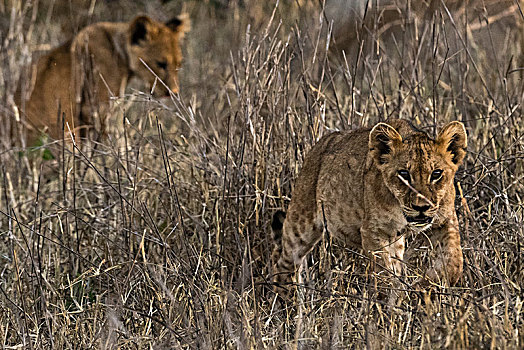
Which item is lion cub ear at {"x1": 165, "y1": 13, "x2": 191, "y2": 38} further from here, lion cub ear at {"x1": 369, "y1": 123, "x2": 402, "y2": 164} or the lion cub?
lion cub ear at {"x1": 369, "y1": 123, "x2": 402, "y2": 164}

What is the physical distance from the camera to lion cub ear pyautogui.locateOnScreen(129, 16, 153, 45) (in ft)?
22.7

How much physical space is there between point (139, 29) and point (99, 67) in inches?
19.0

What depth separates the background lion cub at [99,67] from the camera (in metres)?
6.61

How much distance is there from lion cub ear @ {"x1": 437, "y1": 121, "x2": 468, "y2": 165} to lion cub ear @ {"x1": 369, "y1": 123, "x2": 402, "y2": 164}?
172mm

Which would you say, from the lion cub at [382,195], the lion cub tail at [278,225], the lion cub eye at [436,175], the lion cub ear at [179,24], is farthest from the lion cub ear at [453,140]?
the lion cub ear at [179,24]

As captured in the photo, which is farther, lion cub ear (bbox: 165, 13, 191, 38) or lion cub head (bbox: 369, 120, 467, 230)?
lion cub ear (bbox: 165, 13, 191, 38)

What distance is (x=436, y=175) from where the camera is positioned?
325 cm

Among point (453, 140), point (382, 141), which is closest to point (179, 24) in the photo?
point (382, 141)

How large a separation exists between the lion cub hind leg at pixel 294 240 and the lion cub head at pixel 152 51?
10.1 feet

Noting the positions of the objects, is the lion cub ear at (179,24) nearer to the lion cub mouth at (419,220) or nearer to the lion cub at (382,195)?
the lion cub at (382,195)

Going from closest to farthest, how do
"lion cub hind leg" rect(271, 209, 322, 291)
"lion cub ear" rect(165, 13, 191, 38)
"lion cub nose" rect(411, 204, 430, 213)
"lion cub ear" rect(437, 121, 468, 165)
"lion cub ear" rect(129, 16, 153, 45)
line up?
"lion cub nose" rect(411, 204, 430, 213) < "lion cub ear" rect(437, 121, 468, 165) < "lion cub hind leg" rect(271, 209, 322, 291) < "lion cub ear" rect(129, 16, 153, 45) < "lion cub ear" rect(165, 13, 191, 38)

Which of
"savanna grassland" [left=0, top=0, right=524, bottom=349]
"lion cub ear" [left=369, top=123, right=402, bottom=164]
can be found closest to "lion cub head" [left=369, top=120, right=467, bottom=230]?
"lion cub ear" [left=369, top=123, right=402, bottom=164]

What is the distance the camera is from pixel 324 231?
3.95 meters

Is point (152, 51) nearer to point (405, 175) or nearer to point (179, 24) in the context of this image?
point (179, 24)
